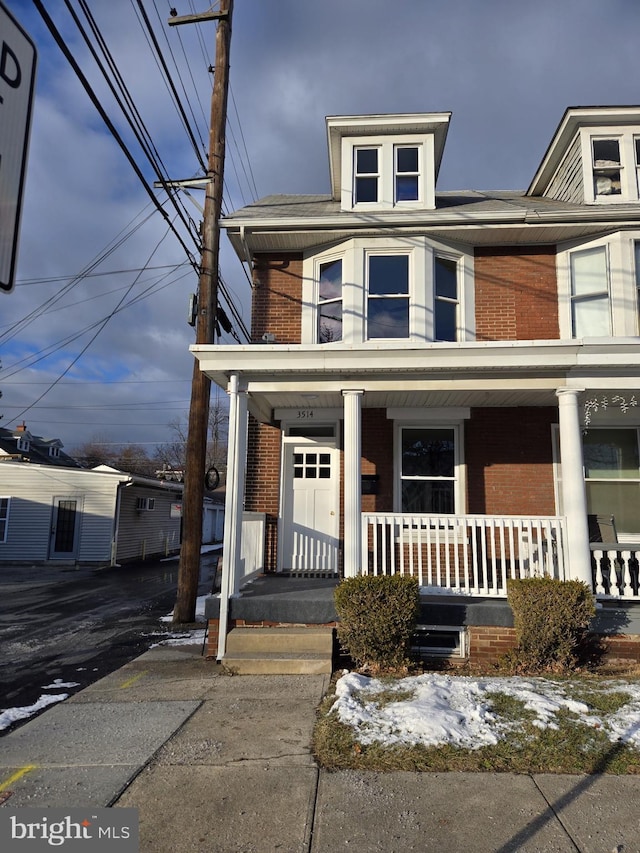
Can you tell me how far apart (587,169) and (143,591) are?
13.6 m

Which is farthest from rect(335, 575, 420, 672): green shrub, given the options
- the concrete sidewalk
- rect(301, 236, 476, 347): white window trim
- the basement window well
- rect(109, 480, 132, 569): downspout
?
rect(109, 480, 132, 569): downspout

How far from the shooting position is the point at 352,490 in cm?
717

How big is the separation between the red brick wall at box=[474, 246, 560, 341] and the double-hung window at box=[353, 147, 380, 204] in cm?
223

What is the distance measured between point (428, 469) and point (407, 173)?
5426mm

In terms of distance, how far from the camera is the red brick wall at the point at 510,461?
899 cm

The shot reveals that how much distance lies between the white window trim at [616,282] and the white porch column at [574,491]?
1.92 metres

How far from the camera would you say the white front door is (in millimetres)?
9266

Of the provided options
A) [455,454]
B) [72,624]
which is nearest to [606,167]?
[455,454]

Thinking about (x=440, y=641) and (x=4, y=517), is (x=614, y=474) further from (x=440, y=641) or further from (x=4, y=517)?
(x=4, y=517)

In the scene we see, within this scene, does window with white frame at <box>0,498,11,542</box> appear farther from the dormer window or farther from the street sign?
the street sign

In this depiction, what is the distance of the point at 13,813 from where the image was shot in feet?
10.8

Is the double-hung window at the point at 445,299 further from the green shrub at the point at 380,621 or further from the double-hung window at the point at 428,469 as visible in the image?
the green shrub at the point at 380,621

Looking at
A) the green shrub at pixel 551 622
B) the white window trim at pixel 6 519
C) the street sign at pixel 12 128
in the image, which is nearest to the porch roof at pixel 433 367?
the green shrub at pixel 551 622

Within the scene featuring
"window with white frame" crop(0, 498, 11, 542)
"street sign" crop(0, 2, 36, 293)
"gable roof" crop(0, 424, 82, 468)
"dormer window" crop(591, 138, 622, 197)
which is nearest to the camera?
"street sign" crop(0, 2, 36, 293)
